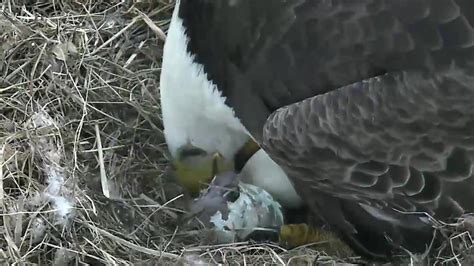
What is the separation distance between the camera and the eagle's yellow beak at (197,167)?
100 inches

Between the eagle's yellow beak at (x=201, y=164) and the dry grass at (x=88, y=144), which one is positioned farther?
Answer: the eagle's yellow beak at (x=201, y=164)

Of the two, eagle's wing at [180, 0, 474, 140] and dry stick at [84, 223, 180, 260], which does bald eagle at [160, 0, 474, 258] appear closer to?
eagle's wing at [180, 0, 474, 140]

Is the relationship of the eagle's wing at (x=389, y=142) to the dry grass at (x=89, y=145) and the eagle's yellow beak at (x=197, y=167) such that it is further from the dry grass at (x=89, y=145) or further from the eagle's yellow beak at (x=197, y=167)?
the eagle's yellow beak at (x=197, y=167)

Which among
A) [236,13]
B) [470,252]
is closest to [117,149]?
[236,13]

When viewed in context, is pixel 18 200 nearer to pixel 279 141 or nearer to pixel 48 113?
pixel 48 113

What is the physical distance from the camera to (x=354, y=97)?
2082 mm

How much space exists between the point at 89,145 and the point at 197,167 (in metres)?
0.27

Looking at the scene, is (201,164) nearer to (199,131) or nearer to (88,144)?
(199,131)

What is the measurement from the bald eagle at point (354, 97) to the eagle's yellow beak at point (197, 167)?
15cm

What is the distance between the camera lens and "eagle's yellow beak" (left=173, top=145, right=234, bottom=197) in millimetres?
2549

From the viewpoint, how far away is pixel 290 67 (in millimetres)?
2217

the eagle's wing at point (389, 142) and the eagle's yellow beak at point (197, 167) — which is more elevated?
the eagle's wing at point (389, 142)

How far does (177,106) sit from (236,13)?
0.31 m

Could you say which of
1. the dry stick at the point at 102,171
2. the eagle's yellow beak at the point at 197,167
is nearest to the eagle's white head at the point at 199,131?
the eagle's yellow beak at the point at 197,167
